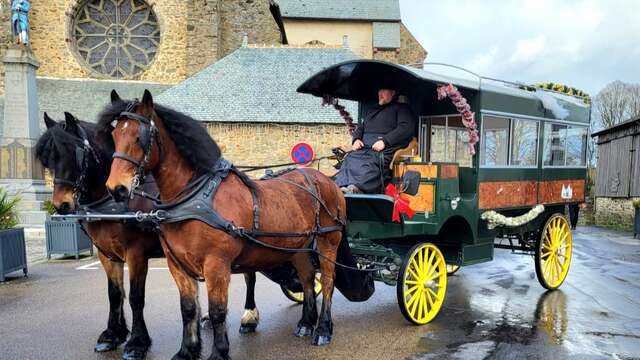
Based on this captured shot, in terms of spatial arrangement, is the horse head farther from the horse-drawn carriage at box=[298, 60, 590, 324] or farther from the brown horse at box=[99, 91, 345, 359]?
the horse-drawn carriage at box=[298, 60, 590, 324]

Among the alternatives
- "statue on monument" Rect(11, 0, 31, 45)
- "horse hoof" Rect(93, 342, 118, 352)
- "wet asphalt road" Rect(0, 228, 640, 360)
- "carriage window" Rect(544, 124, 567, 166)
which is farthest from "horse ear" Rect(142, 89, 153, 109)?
"statue on monument" Rect(11, 0, 31, 45)

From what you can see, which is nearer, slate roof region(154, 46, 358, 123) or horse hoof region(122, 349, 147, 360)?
horse hoof region(122, 349, 147, 360)

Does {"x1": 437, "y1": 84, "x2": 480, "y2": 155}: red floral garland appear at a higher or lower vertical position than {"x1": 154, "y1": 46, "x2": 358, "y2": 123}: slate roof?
lower

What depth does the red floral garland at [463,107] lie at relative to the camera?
5.68 metres

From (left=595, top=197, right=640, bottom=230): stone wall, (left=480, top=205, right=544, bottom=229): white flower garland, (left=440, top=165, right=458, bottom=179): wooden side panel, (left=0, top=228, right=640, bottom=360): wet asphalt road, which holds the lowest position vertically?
(left=595, top=197, right=640, bottom=230): stone wall

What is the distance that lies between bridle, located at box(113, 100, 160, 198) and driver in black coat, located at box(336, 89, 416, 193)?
8.84ft

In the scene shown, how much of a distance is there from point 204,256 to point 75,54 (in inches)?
1042

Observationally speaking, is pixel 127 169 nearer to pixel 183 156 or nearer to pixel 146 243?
pixel 183 156

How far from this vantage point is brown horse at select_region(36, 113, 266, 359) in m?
4.61

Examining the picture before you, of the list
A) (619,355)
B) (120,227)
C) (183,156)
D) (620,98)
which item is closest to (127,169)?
(183,156)

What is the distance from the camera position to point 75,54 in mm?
26812

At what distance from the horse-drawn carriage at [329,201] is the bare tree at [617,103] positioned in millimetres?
43995

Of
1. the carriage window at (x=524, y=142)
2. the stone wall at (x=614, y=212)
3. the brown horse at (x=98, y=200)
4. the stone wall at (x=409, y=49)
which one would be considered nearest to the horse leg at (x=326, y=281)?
the brown horse at (x=98, y=200)

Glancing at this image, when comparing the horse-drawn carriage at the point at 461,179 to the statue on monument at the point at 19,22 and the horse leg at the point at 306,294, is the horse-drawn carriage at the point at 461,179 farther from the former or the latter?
the statue on monument at the point at 19,22
